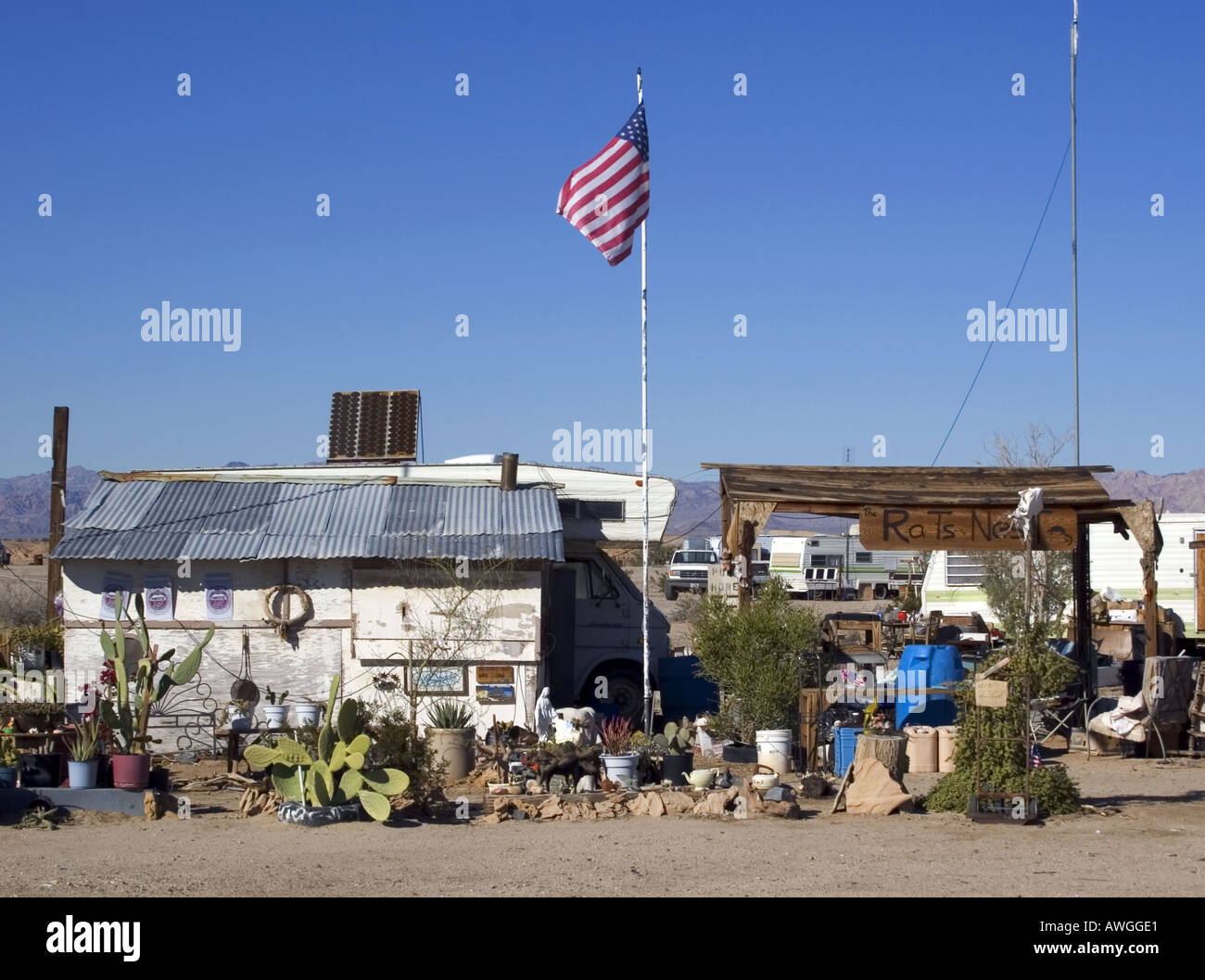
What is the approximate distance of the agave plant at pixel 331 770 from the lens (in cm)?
1077

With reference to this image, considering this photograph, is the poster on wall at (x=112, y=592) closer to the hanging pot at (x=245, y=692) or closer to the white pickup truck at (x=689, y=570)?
the hanging pot at (x=245, y=692)

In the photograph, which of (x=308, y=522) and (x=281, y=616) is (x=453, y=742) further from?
(x=308, y=522)

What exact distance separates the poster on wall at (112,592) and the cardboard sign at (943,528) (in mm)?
8521

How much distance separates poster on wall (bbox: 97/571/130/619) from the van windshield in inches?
1450

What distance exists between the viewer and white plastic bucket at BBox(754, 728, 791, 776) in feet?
45.6

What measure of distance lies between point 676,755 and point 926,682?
4605 millimetres

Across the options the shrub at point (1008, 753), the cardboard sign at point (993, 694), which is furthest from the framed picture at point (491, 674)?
the cardboard sign at point (993, 694)

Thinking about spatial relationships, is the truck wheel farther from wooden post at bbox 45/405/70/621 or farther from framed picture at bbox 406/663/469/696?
wooden post at bbox 45/405/70/621

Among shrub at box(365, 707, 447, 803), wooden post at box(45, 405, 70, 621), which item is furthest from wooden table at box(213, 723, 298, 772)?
wooden post at box(45, 405, 70, 621)

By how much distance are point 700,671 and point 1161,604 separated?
47.2 ft

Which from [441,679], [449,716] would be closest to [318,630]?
[441,679]

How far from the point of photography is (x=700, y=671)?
15609 millimetres
